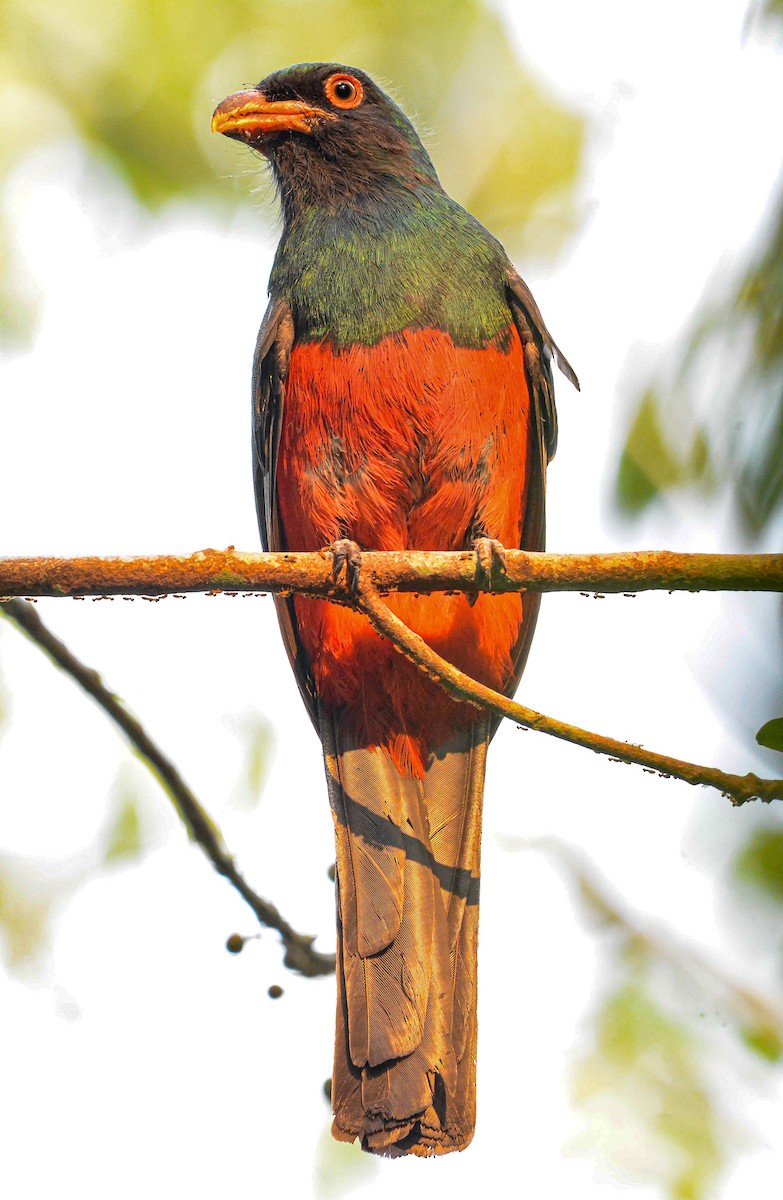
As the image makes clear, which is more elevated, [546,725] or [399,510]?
[399,510]

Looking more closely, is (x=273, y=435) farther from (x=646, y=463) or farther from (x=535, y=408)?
(x=646, y=463)

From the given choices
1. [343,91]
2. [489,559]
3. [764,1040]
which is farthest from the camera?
[343,91]

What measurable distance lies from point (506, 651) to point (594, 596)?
1429 millimetres

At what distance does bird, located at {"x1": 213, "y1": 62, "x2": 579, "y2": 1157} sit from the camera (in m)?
3.73

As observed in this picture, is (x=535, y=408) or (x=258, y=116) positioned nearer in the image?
(x=535, y=408)

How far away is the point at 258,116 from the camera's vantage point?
15.6 ft

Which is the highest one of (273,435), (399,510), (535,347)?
(535,347)

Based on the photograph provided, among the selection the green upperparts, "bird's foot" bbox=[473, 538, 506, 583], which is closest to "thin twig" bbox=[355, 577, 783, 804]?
"bird's foot" bbox=[473, 538, 506, 583]

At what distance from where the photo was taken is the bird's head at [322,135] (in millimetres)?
4719

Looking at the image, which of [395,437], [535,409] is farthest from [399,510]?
[535,409]

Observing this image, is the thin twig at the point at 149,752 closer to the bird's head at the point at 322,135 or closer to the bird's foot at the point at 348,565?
the bird's foot at the point at 348,565

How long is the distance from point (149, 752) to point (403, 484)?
1.19 m

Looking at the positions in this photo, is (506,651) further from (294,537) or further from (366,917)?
(366,917)

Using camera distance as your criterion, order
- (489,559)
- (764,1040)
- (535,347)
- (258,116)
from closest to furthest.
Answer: (489,559) → (764,1040) → (535,347) → (258,116)
